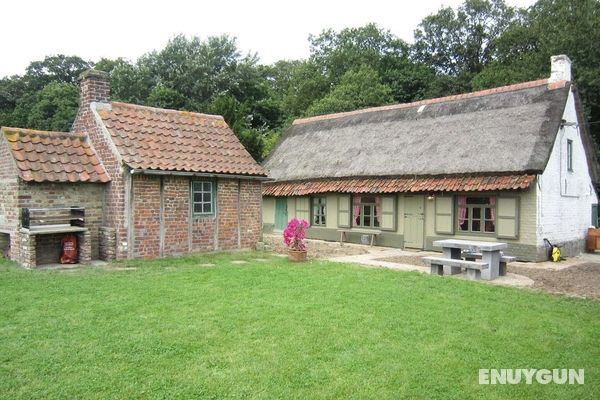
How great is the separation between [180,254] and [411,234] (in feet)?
27.4

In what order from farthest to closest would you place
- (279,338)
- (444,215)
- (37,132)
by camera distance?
1. (444,215)
2. (37,132)
3. (279,338)

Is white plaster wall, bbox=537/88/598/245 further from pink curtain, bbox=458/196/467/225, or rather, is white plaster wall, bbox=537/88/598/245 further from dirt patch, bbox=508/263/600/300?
pink curtain, bbox=458/196/467/225

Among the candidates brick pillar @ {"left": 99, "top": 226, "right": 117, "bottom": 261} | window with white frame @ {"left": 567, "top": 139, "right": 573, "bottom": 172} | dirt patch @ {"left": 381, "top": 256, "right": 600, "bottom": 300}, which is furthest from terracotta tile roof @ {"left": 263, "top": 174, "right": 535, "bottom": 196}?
brick pillar @ {"left": 99, "top": 226, "right": 117, "bottom": 261}

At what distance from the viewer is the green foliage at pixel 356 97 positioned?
32.8 metres

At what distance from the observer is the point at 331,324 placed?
20.5 feet

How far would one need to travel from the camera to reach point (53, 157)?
1161 cm

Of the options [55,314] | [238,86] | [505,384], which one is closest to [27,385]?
[55,314]

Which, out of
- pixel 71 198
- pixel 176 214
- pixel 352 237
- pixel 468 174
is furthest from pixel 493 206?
pixel 71 198

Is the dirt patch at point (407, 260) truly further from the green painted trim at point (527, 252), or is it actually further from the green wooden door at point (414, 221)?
the green painted trim at point (527, 252)

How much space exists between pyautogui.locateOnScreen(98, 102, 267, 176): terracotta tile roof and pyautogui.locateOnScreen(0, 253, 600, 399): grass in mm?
4012

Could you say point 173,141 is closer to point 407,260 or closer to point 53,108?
point 407,260

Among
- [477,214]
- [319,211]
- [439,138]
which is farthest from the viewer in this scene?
[319,211]

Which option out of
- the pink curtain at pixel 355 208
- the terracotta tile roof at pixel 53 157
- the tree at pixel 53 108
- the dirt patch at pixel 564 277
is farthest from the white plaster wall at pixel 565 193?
the tree at pixel 53 108

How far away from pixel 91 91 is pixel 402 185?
10.3 meters
